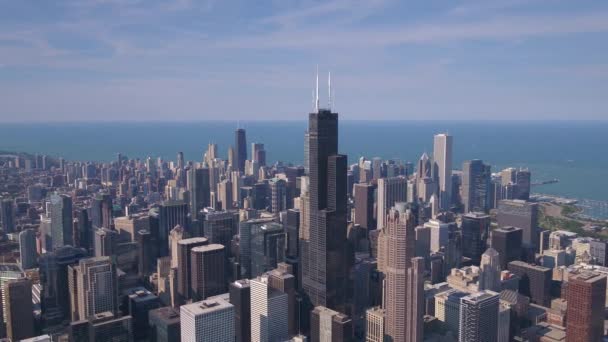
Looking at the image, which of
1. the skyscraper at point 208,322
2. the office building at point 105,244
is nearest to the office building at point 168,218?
the office building at point 105,244

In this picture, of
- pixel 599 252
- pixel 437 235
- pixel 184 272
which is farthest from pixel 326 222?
pixel 599 252

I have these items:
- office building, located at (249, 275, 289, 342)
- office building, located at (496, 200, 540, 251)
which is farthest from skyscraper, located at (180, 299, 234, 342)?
office building, located at (496, 200, 540, 251)

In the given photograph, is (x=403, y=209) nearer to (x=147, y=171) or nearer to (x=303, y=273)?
(x=303, y=273)

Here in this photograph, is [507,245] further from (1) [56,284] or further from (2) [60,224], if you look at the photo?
(2) [60,224]

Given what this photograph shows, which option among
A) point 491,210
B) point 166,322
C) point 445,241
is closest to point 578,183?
point 491,210

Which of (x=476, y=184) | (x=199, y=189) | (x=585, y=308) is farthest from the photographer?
(x=476, y=184)

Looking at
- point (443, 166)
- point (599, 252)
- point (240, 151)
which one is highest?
point (240, 151)

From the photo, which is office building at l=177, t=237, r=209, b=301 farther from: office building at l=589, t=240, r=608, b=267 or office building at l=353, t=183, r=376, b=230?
office building at l=589, t=240, r=608, b=267

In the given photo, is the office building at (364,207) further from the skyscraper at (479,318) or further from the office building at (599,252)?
the skyscraper at (479,318)
